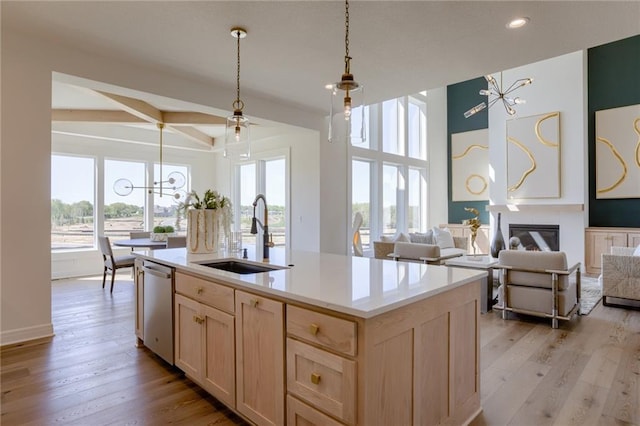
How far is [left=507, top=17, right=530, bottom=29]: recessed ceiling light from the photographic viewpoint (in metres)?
2.98

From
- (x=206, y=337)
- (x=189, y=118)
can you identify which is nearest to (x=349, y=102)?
(x=206, y=337)

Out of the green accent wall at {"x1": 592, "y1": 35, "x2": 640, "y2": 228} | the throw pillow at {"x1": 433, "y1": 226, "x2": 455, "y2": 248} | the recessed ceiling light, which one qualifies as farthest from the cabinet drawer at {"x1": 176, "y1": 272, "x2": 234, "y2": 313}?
the green accent wall at {"x1": 592, "y1": 35, "x2": 640, "y2": 228}

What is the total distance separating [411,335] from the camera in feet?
5.30

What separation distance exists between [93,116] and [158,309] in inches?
181

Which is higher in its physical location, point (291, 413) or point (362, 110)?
point (362, 110)

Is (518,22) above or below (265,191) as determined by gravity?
above

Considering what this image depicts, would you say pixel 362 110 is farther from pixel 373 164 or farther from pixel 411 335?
pixel 373 164

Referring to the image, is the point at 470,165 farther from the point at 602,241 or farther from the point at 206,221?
the point at 206,221

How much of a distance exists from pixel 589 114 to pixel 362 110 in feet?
22.0

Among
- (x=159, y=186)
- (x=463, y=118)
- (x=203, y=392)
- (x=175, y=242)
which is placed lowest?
(x=203, y=392)

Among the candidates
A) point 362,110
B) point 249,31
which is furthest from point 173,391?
point 249,31

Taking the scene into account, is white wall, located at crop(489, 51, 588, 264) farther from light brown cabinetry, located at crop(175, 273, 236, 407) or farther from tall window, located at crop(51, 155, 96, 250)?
tall window, located at crop(51, 155, 96, 250)

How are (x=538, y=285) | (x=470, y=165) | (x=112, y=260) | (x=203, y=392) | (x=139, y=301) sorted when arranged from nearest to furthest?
(x=203, y=392), (x=139, y=301), (x=538, y=285), (x=112, y=260), (x=470, y=165)

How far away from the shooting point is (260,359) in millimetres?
1826
